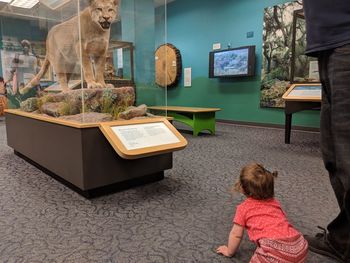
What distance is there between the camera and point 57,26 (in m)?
2.29

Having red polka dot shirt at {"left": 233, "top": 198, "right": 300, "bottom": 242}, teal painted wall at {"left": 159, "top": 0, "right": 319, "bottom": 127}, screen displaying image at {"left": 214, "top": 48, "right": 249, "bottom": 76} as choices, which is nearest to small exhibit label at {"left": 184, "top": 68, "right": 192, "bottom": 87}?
teal painted wall at {"left": 159, "top": 0, "right": 319, "bottom": 127}

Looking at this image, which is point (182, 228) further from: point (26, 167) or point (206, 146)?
point (206, 146)

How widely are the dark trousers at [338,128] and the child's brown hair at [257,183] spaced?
25 centimetres

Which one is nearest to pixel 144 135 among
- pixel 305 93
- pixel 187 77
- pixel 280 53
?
pixel 305 93

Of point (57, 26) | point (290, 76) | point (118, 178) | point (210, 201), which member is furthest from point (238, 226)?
point (290, 76)

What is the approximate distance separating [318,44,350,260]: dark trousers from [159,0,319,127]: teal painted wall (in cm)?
380

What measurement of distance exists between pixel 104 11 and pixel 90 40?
0.23 metres

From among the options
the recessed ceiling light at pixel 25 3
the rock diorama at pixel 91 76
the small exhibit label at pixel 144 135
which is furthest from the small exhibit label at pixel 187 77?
the small exhibit label at pixel 144 135

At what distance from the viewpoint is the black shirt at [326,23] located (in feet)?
2.91

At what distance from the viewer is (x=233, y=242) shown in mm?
1139

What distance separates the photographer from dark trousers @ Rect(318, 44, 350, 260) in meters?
0.93

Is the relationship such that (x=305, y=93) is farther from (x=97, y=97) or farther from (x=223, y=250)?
(x=223, y=250)

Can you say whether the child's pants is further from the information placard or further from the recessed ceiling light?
the recessed ceiling light

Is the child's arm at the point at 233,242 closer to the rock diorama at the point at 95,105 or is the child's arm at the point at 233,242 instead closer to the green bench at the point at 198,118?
the rock diorama at the point at 95,105
